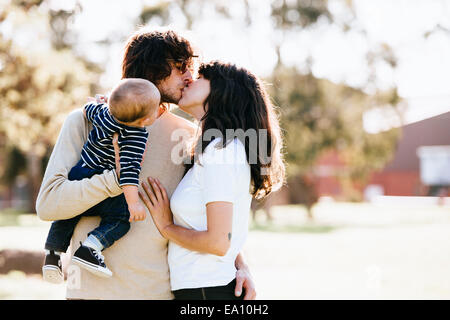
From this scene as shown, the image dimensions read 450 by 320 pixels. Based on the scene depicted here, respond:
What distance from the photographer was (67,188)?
2139 mm

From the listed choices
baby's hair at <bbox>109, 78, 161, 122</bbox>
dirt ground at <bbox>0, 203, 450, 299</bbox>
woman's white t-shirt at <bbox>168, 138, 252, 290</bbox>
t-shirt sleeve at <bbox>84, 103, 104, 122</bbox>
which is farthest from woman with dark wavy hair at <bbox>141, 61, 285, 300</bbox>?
dirt ground at <bbox>0, 203, 450, 299</bbox>

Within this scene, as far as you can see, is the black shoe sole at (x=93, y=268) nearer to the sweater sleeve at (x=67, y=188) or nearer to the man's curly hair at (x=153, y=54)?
the sweater sleeve at (x=67, y=188)

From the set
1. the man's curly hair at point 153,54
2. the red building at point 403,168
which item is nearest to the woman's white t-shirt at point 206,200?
the man's curly hair at point 153,54

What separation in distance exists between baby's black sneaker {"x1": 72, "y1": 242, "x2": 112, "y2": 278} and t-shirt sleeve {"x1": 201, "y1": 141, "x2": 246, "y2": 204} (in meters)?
0.50

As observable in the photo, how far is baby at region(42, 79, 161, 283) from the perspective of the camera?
7.09ft

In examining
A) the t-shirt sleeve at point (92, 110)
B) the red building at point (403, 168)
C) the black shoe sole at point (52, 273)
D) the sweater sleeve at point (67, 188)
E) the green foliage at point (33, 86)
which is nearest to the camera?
the sweater sleeve at point (67, 188)

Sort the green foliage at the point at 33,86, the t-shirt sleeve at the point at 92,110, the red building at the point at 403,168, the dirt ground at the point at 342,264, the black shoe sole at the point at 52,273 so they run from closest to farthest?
1. the t-shirt sleeve at the point at 92,110
2. the black shoe sole at the point at 52,273
3. the dirt ground at the point at 342,264
4. the green foliage at the point at 33,86
5. the red building at the point at 403,168

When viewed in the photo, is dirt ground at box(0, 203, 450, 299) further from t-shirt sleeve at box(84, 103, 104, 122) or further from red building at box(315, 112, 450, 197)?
red building at box(315, 112, 450, 197)

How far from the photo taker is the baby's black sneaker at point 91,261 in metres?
2.16

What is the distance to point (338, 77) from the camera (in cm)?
2227

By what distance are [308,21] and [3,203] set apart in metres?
28.0

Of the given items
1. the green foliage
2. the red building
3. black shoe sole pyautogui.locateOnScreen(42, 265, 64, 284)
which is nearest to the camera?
black shoe sole pyautogui.locateOnScreen(42, 265, 64, 284)

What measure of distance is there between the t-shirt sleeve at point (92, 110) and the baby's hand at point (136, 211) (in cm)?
41

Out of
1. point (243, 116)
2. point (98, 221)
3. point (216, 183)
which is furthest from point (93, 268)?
point (243, 116)
